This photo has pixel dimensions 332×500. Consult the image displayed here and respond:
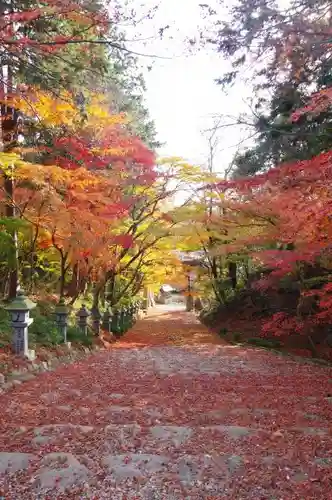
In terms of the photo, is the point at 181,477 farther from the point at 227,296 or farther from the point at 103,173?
the point at 227,296

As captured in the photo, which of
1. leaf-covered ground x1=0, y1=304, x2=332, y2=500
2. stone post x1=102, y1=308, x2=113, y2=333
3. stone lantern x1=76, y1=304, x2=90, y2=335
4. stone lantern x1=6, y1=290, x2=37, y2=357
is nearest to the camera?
leaf-covered ground x1=0, y1=304, x2=332, y2=500

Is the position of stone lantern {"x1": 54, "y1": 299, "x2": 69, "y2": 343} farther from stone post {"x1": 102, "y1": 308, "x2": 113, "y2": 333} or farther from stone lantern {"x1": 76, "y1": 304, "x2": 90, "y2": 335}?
stone post {"x1": 102, "y1": 308, "x2": 113, "y2": 333}

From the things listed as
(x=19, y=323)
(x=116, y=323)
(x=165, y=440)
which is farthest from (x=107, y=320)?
(x=165, y=440)

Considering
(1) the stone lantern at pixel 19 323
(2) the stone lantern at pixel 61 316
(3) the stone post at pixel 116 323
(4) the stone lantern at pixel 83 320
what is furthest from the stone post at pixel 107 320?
(1) the stone lantern at pixel 19 323

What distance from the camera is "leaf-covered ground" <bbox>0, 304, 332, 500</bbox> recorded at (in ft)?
8.40

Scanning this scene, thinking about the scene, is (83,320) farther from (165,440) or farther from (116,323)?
(165,440)

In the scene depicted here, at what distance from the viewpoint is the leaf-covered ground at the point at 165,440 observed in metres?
2.56

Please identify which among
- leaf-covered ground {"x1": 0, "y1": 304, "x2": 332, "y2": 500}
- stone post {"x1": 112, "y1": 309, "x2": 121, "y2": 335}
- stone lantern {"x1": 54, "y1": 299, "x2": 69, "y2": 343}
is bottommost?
leaf-covered ground {"x1": 0, "y1": 304, "x2": 332, "y2": 500}

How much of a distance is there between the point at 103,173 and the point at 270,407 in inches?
351

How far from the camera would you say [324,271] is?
42.1ft

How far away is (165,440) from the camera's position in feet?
10.8

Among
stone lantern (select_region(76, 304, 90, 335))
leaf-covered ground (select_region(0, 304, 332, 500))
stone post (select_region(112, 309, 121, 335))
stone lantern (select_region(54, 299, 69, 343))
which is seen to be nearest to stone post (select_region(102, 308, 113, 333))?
stone post (select_region(112, 309, 121, 335))

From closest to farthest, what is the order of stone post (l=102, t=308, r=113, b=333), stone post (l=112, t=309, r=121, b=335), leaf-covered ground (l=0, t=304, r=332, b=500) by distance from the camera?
leaf-covered ground (l=0, t=304, r=332, b=500)
stone post (l=102, t=308, r=113, b=333)
stone post (l=112, t=309, r=121, b=335)

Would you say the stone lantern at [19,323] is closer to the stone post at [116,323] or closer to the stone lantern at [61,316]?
the stone lantern at [61,316]
